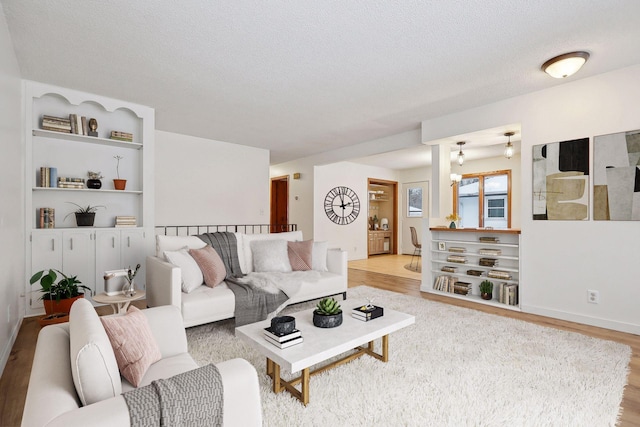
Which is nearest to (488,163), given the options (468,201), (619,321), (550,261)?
(468,201)

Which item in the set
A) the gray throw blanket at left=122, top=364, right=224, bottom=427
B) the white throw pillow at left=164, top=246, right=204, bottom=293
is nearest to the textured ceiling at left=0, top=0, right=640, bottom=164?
the white throw pillow at left=164, top=246, right=204, bottom=293

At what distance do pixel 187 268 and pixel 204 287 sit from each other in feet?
0.85

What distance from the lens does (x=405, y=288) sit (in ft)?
15.9

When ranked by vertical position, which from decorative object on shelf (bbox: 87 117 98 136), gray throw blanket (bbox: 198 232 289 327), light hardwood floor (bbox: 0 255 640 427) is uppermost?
decorative object on shelf (bbox: 87 117 98 136)

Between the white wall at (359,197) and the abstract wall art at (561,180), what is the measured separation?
4.49 m

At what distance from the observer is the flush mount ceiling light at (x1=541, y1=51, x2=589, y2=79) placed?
107 inches

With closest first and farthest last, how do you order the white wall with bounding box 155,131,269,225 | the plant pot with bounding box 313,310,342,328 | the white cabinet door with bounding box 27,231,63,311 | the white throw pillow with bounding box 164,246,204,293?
1. the plant pot with bounding box 313,310,342,328
2. the white throw pillow with bounding box 164,246,204,293
3. the white cabinet door with bounding box 27,231,63,311
4. the white wall with bounding box 155,131,269,225

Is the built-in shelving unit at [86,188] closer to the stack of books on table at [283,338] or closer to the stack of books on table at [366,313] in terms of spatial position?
the stack of books on table at [283,338]

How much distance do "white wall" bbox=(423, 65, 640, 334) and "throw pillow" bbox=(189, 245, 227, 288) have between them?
3.37 m

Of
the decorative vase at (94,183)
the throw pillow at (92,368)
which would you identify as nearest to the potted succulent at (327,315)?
the throw pillow at (92,368)

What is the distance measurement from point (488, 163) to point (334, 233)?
12.7 feet

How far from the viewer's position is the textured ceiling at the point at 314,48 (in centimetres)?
219

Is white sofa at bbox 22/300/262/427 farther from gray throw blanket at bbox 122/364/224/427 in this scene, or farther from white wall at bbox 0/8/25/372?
white wall at bbox 0/8/25/372

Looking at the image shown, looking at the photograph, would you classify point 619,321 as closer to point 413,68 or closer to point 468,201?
point 413,68
